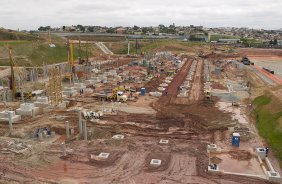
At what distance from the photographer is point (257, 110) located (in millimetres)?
32594

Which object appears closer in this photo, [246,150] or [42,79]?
[246,150]

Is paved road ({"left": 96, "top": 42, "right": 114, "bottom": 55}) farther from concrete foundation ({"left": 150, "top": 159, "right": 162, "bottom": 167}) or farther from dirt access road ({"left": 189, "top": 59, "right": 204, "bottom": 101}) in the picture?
concrete foundation ({"left": 150, "top": 159, "right": 162, "bottom": 167})

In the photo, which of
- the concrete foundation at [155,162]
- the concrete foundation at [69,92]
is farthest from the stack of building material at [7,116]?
the concrete foundation at [155,162]

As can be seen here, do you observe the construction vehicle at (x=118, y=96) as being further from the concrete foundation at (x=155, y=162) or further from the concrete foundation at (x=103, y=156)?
the concrete foundation at (x=155, y=162)

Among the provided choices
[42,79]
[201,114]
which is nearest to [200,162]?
[201,114]

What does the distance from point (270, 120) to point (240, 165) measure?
9364 mm

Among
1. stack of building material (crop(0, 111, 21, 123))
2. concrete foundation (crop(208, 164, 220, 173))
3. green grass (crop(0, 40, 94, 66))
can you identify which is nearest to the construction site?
concrete foundation (crop(208, 164, 220, 173))

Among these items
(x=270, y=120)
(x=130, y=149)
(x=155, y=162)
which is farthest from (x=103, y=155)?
(x=270, y=120)

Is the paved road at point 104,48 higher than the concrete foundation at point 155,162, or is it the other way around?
the paved road at point 104,48

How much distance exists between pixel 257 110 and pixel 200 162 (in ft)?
49.2

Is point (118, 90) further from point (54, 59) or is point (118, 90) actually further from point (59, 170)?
point (54, 59)

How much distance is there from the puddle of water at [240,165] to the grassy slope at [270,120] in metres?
1.97

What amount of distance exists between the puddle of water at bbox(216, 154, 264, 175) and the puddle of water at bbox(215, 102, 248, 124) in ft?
27.9

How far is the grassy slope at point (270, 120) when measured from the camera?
23.5 m
